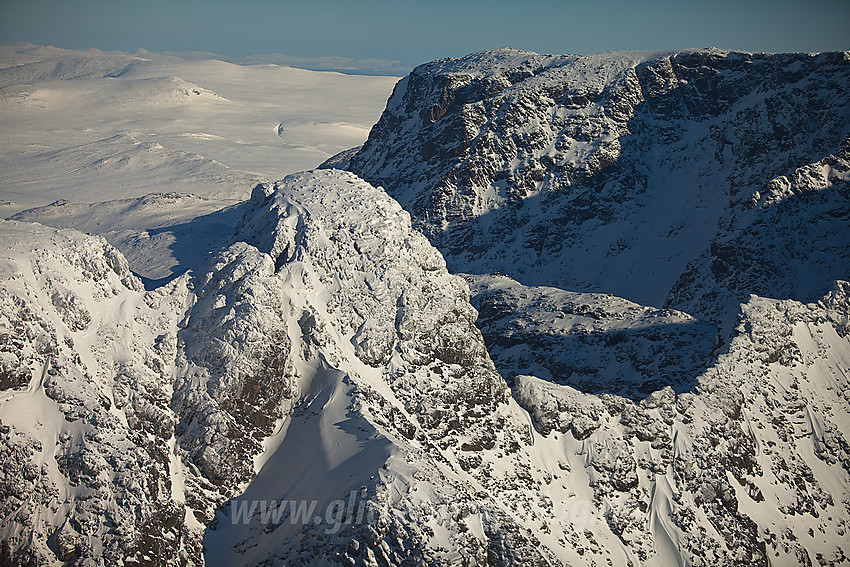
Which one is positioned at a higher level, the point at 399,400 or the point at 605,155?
the point at 605,155

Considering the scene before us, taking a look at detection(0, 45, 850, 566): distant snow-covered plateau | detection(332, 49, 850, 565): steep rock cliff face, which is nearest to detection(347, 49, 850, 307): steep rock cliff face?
detection(332, 49, 850, 565): steep rock cliff face

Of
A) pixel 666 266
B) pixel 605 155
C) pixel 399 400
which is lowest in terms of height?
pixel 666 266

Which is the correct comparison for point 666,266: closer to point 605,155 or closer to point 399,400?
point 605,155

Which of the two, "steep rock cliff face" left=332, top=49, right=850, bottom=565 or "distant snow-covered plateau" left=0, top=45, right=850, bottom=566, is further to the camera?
"steep rock cliff face" left=332, top=49, right=850, bottom=565

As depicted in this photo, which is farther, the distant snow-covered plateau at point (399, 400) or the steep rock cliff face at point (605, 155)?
the steep rock cliff face at point (605, 155)

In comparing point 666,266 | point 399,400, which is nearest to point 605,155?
point 666,266

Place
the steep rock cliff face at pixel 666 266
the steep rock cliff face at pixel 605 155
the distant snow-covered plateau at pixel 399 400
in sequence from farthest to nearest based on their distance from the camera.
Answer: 1. the steep rock cliff face at pixel 605 155
2. the steep rock cliff face at pixel 666 266
3. the distant snow-covered plateau at pixel 399 400

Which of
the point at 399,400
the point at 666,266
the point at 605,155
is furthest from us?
the point at 605,155

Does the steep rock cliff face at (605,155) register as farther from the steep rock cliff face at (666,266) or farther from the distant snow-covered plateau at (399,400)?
the distant snow-covered plateau at (399,400)

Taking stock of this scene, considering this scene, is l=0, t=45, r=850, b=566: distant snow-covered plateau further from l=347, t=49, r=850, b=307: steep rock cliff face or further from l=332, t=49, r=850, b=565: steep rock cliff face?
l=347, t=49, r=850, b=307: steep rock cliff face

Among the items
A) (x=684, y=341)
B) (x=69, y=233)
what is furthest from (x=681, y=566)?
(x=69, y=233)

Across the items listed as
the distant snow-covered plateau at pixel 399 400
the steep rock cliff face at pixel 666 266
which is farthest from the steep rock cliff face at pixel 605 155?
the distant snow-covered plateau at pixel 399 400
